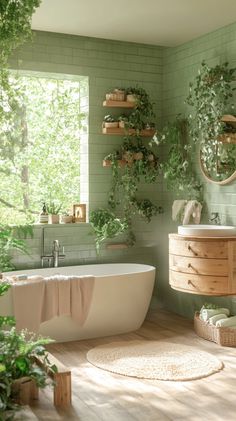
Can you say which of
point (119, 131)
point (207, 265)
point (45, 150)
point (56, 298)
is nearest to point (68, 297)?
point (56, 298)

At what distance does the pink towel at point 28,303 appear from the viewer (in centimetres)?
485

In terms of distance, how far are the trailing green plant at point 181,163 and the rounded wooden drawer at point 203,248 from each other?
0.85 meters

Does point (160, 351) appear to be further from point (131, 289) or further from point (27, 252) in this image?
point (27, 252)

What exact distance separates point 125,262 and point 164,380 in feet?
7.69

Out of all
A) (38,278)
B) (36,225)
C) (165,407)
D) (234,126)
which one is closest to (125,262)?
(36,225)

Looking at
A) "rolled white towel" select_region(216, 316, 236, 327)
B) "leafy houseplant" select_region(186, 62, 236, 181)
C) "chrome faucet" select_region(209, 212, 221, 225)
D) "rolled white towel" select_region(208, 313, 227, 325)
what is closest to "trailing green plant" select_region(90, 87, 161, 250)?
"leafy houseplant" select_region(186, 62, 236, 181)

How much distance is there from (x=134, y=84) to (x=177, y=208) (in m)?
1.52

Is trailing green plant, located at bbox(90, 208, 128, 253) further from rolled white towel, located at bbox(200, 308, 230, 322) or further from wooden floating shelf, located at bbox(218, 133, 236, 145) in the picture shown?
wooden floating shelf, located at bbox(218, 133, 236, 145)

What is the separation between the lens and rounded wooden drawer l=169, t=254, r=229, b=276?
4988 mm

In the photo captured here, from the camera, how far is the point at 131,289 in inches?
213

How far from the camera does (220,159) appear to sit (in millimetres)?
5516

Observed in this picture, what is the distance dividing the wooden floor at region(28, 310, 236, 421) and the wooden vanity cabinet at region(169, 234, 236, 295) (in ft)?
1.93

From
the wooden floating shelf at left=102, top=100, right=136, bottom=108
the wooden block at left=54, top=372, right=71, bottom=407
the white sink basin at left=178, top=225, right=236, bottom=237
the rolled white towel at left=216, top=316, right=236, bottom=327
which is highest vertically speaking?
the wooden floating shelf at left=102, top=100, right=136, bottom=108

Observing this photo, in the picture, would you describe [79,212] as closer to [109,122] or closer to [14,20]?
[109,122]
